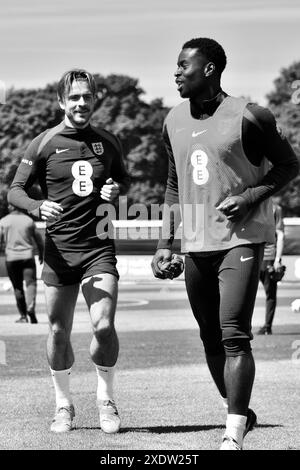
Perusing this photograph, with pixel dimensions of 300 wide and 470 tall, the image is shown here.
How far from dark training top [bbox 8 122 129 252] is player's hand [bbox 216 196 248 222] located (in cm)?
124

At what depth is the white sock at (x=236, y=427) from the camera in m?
6.19

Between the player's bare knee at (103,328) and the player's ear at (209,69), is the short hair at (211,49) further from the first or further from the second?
the player's bare knee at (103,328)

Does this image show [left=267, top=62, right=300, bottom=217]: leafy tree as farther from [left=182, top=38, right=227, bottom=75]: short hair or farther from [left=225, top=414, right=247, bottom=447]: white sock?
[left=225, top=414, right=247, bottom=447]: white sock

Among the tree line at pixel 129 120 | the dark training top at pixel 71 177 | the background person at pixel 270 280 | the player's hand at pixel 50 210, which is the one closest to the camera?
the player's hand at pixel 50 210

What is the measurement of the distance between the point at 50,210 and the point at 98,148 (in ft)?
1.90

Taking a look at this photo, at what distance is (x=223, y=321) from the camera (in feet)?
20.8

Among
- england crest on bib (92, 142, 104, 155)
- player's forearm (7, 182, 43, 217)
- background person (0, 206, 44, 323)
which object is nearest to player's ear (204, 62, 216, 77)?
england crest on bib (92, 142, 104, 155)

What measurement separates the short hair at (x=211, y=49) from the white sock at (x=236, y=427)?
1924 millimetres

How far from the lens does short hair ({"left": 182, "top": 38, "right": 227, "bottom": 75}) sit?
6598mm

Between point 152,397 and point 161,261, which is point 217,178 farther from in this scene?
point 152,397

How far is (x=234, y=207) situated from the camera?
633 centimetres

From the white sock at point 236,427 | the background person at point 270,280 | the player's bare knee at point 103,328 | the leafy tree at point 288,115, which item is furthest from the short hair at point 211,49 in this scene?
the leafy tree at point 288,115

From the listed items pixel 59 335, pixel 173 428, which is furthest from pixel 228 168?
pixel 173 428

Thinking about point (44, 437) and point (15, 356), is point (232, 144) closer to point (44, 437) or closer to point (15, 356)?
point (44, 437)
